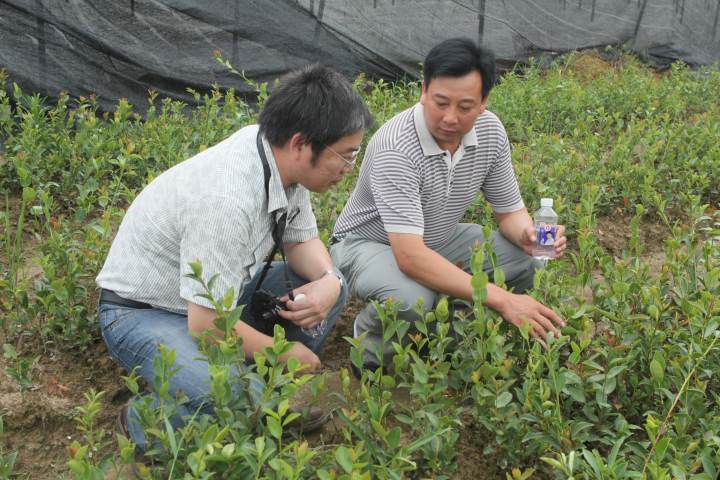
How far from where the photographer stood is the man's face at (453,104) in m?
3.04

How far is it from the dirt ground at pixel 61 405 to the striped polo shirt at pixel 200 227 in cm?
53

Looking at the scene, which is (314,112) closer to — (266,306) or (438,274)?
(266,306)

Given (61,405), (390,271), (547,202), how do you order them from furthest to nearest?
1. (547,202)
2. (390,271)
3. (61,405)

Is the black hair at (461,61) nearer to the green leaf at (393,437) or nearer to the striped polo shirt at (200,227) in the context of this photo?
the striped polo shirt at (200,227)

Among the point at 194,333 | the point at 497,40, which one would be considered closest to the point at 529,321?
the point at 194,333

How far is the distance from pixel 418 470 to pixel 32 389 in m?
1.47

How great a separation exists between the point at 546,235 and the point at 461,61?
76cm

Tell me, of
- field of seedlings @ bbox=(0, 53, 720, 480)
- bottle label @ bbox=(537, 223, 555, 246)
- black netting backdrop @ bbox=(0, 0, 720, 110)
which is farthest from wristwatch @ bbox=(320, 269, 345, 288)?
black netting backdrop @ bbox=(0, 0, 720, 110)

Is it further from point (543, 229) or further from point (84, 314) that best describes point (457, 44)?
point (84, 314)

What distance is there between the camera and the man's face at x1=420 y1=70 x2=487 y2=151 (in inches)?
120

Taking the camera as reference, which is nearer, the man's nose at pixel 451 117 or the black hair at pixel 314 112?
the black hair at pixel 314 112

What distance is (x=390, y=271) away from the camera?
3109 millimetres

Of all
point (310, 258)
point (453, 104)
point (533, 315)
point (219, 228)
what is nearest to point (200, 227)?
point (219, 228)

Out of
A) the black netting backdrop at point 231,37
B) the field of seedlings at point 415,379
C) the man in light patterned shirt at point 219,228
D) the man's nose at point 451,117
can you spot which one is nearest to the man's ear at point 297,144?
the man in light patterned shirt at point 219,228
